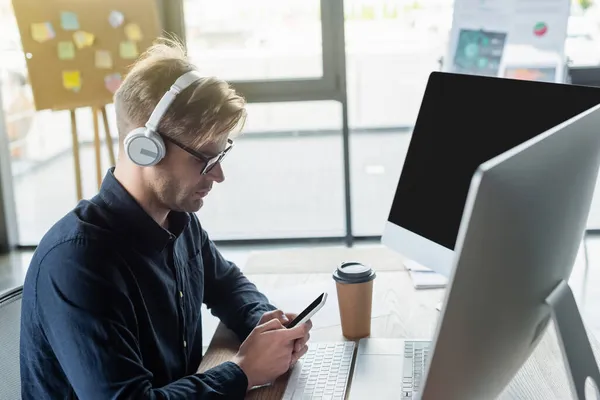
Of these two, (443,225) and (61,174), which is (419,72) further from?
(443,225)

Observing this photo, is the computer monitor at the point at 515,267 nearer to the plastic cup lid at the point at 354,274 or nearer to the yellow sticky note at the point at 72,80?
the plastic cup lid at the point at 354,274

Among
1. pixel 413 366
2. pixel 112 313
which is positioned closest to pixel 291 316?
pixel 413 366

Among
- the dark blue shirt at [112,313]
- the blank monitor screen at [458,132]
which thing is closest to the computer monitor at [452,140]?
the blank monitor screen at [458,132]

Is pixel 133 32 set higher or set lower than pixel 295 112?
higher

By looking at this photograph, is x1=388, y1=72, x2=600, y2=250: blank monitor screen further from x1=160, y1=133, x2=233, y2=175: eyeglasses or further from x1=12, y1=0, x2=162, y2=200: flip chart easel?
x1=12, y1=0, x2=162, y2=200: flip chart easel

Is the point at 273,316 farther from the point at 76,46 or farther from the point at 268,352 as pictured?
the point at 76,46

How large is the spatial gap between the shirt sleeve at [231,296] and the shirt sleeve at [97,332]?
275 millimetres

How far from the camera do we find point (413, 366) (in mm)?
1229

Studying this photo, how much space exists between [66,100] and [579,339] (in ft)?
9.60

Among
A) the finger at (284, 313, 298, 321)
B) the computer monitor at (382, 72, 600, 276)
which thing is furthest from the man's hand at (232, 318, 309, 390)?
the computer monitor at (382, 72, 600, 276)

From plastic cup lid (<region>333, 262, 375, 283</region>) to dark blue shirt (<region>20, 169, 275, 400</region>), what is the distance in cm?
21

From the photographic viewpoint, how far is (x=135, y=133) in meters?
1.19

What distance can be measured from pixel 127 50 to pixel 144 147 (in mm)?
2286

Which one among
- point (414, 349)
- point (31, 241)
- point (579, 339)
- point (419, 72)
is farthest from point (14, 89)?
point (579, 339)
